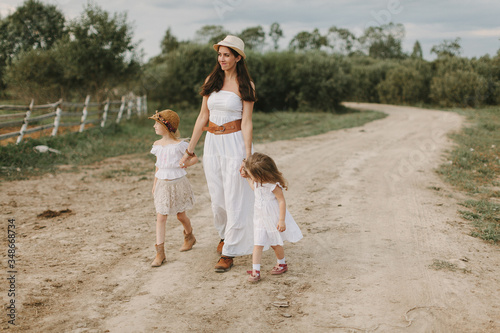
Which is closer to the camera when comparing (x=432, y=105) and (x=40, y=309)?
(x=40, y=309)

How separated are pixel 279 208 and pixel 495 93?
2897 cm

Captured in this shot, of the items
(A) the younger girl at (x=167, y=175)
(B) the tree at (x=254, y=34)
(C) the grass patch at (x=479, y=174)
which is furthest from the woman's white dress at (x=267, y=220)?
(B) the tree at (x=254, y=34)

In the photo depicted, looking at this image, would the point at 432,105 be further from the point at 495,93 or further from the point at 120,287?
the point at 120,287

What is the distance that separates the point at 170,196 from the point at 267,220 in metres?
1.12

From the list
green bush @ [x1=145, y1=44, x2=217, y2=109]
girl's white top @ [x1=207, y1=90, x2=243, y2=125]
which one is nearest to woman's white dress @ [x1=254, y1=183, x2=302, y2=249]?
girl's white top @ [x1=207, y1=90, x2=243, y2=125]

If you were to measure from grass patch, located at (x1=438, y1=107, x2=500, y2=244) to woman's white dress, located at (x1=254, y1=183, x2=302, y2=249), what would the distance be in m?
2.66

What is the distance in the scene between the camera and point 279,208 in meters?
3.80

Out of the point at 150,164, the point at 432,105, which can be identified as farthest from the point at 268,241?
the point at 432,105

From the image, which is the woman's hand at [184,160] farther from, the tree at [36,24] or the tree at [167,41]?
the tree at [167,41]

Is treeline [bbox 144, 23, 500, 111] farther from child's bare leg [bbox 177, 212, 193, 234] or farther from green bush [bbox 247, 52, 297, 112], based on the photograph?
child's bare leg [bbox 177, 212, 193, 234]

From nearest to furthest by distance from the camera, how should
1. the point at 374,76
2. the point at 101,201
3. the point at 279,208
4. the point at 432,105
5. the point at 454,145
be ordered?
the point at 279,208, the point at 101,201, the point at 454,145, the point at 432,105, the point at 374,76

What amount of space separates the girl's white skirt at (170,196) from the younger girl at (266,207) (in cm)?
83

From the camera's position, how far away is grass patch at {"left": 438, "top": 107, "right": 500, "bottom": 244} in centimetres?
551

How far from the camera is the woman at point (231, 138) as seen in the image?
3961 mm
